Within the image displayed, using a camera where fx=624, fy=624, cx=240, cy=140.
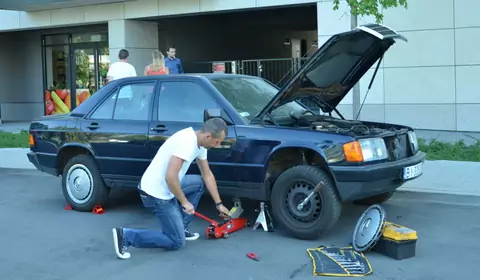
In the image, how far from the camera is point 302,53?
1143 inches

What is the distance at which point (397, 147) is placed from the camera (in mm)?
6488

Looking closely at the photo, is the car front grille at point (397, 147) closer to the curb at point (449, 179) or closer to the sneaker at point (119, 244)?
the curb at point (449, 179)

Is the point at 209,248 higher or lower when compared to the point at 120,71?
lower

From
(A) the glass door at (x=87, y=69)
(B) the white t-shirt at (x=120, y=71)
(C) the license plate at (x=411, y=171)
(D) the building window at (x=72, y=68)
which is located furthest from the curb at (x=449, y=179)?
(A) the glass door at (x=87, y=69)

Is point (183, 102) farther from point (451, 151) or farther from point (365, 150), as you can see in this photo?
point (451, 151)

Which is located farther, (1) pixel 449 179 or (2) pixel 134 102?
(1) pixel 449 179

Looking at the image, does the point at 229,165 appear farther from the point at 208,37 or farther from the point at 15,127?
the point at 208,37

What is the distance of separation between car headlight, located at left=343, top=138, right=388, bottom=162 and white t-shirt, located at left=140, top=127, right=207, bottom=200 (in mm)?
1404

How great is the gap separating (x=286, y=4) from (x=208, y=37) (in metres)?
9.12

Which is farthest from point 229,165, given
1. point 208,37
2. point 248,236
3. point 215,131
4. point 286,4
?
point 208,37

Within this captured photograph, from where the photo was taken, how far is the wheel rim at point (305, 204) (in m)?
6.08

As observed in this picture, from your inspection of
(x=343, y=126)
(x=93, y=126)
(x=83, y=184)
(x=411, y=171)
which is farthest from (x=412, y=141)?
(x=83, y=184)

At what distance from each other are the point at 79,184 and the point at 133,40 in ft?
34.6

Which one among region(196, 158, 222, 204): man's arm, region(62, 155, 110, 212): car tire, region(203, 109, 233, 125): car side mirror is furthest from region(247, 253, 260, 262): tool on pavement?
region(62, 155, 110, 212): car tire
